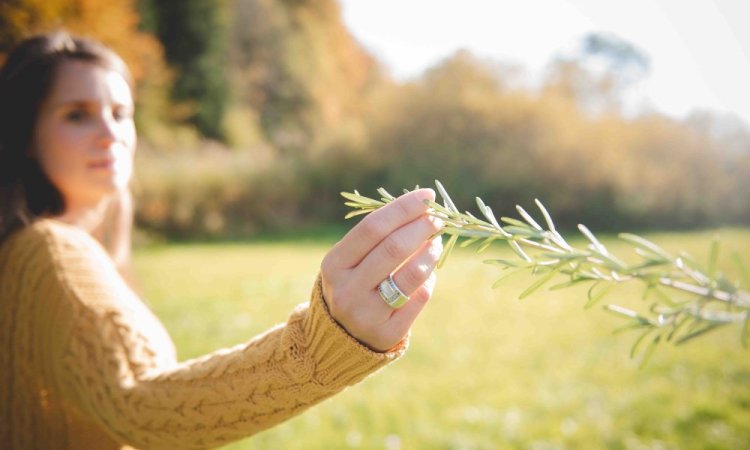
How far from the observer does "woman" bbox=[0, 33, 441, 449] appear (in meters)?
0.81

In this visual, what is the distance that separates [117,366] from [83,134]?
35.0 inches

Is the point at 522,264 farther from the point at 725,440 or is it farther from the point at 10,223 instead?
the point at 725,440

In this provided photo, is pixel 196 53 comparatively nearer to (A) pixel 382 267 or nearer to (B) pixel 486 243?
(A) pixel 382 267

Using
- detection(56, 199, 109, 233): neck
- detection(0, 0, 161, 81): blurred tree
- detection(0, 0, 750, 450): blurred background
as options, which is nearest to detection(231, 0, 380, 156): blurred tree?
detection(0, 0, 750, 450): blurred background

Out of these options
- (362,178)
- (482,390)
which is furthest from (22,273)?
(362,178)

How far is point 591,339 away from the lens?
6.76 metres

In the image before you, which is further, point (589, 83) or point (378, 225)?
point (589, 83)

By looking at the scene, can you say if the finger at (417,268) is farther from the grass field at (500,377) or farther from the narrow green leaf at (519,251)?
the grass field at (500,377)

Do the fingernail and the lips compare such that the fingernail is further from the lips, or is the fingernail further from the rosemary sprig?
the lips

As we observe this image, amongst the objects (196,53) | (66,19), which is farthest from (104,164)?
(196,53)

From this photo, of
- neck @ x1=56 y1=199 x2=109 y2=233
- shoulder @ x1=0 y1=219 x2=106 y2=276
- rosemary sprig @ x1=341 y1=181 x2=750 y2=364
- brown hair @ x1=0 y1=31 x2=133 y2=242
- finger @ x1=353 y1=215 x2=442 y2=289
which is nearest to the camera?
rosemary sprig @ x1=341 y1=181 x2=750 y2=364

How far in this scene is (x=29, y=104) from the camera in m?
1.75

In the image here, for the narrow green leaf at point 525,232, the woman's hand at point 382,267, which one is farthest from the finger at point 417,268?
the narrow green leaf at point 525,232

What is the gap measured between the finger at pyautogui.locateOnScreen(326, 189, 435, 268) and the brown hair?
1475mm
